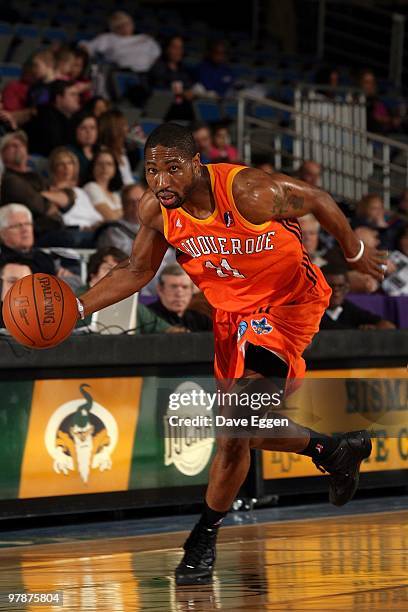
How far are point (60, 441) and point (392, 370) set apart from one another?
2.54 metres

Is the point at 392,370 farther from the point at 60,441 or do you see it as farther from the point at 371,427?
the point at 60,441

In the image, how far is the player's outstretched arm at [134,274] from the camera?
6145mm

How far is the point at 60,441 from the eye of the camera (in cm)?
784

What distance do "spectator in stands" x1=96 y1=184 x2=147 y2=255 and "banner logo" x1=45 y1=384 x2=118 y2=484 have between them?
95.4 inches

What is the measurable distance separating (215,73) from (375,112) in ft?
7.11

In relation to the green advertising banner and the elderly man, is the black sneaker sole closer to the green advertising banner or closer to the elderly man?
the green advertising banner

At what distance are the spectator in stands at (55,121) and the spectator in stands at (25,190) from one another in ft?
3.88

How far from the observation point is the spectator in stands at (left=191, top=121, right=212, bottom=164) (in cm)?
1266

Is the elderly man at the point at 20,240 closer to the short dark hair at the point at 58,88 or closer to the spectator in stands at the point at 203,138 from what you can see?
the short dark hair at the point at 58,88

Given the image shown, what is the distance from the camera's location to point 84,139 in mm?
11734

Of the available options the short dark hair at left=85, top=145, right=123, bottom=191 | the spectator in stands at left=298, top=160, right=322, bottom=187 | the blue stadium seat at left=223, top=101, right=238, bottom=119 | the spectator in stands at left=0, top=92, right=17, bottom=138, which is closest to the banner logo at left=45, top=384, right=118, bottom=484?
the short dark hair at left=85, top=145, right=123, bottom=191

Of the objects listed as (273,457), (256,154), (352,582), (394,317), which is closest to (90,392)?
(273,457)

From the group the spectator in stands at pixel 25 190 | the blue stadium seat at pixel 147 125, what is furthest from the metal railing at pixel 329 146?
the spectator in stands at pixel 25 190

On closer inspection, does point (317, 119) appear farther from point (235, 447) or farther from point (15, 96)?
point (235, 447)
